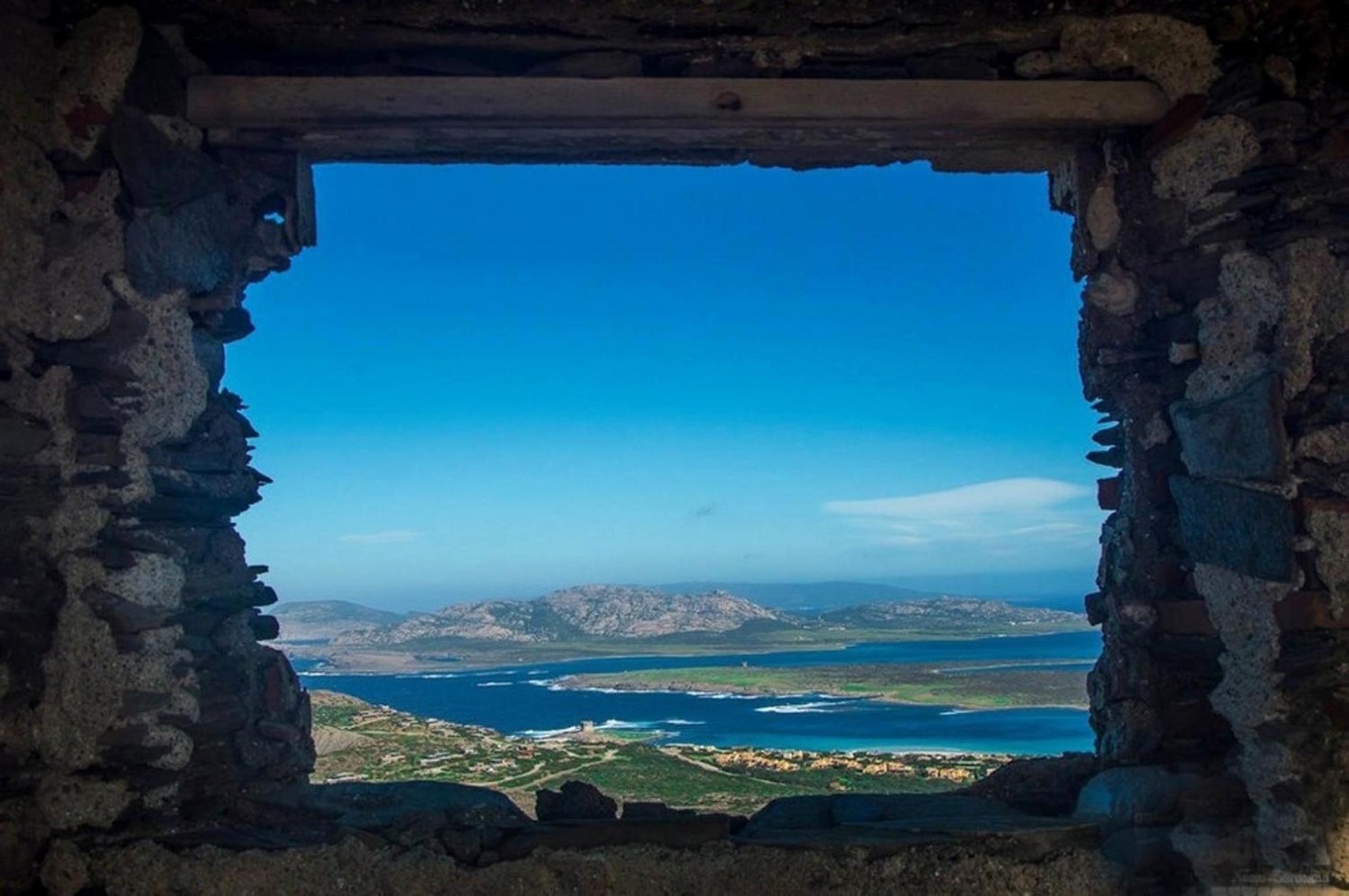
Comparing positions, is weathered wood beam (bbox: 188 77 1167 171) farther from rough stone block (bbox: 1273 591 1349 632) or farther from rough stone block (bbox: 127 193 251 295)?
rough stone block (bbox: 1273 591 1349 632)

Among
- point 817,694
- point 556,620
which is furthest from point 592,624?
point 817,694

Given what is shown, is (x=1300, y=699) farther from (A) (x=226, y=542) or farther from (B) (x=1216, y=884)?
(A) (x=226, y=542)

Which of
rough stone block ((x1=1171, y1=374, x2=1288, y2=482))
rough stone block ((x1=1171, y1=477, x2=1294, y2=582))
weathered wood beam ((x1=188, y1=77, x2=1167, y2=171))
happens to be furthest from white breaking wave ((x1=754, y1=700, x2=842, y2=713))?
weathered wood beam ((x1=188, y1=77, x2=1167, y2=171))

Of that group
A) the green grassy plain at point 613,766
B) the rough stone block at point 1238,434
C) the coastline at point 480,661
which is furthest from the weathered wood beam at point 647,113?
the coastline at point 480,661

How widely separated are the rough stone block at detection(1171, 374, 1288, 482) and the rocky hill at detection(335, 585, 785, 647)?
23.5 metres

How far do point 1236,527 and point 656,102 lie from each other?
2240 mm

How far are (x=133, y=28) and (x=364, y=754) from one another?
4624 mm

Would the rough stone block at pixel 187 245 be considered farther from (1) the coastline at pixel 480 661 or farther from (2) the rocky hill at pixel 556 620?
(2) the rocky hill at pixel 556 620

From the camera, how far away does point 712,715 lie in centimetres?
1814

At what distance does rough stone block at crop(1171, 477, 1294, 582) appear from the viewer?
9.72 ft

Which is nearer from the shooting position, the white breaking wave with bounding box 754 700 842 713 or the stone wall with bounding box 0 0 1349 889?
the stone wall with bounding box 0 0 1349 889

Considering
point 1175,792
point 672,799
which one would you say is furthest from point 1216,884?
point 672,799

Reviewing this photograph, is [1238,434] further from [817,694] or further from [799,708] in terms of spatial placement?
[817,694]

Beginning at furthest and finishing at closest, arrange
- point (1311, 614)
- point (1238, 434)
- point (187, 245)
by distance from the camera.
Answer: point (187, 245)
point (1238, 434)
point (1311, 614)
